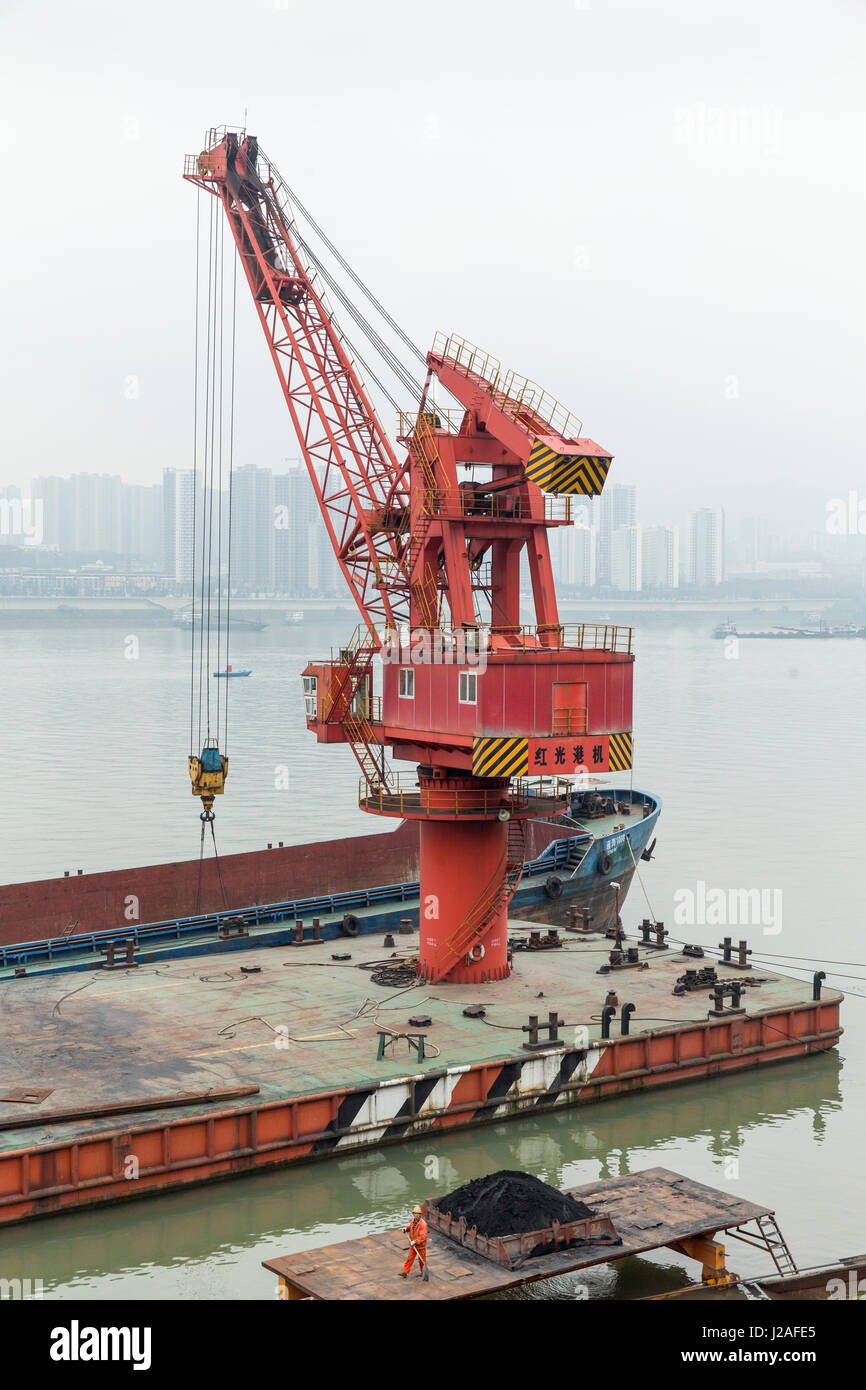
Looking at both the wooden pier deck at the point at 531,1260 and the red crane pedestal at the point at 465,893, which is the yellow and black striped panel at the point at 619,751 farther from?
the wooden pier deck at the point at 531,1260

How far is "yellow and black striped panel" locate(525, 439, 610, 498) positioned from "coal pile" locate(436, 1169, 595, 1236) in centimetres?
1333

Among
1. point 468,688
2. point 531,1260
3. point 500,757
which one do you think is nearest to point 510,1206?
point 531,1260

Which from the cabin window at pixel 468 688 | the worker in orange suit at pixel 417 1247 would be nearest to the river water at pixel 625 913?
the worker in orange suit at pixel 417 1247

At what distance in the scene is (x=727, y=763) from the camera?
7450 centimetres

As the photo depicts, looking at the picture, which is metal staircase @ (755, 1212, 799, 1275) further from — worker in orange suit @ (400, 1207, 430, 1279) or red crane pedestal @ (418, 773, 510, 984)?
red crane pedestal @ (418, 773, 510, 984)

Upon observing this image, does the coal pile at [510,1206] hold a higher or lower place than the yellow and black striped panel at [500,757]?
lower

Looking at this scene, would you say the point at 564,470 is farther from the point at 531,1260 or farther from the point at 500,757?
the point at 531,1260

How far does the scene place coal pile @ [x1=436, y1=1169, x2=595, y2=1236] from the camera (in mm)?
15953

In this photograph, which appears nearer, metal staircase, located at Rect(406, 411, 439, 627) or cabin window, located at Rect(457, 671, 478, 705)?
cabin window, located at Rect(457, 671, 478, 705)

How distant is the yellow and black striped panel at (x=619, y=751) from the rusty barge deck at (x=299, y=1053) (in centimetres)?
457

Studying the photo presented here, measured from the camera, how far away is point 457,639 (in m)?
25.9

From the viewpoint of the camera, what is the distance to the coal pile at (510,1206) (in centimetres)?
1595

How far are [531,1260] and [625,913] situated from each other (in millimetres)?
25612

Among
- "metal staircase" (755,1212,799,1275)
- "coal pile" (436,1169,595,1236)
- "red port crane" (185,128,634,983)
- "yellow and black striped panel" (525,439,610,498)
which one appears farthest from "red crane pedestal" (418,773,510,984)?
"coal pile" (436,1169,595,1236)
